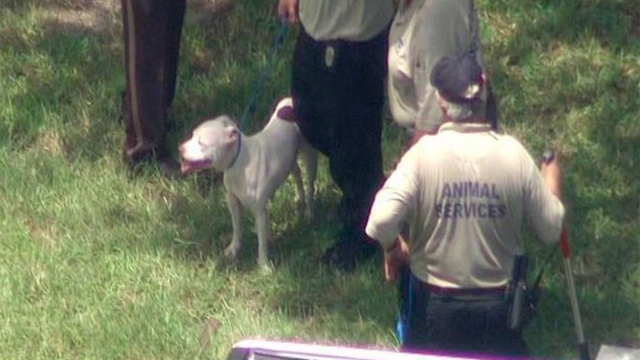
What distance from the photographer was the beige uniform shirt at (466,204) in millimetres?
6023

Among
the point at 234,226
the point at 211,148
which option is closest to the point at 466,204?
the point at 211,148

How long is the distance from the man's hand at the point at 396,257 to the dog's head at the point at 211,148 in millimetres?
1604

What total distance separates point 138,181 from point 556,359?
2646mm

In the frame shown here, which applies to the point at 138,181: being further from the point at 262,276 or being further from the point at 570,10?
the point at 570,10

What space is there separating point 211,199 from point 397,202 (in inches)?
117

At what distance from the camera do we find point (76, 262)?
8312 millimetres

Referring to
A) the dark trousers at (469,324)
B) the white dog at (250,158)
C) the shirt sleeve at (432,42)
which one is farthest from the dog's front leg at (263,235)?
the dark trousers at (469,324)

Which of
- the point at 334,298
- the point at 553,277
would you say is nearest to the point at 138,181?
the point at 334,298

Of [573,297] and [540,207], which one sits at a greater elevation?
[540,207]

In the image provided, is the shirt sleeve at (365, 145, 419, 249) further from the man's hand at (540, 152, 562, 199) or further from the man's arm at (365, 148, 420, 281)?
the man's hand at (540, 152, 562, 199)

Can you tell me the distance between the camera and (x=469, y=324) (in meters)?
6.15

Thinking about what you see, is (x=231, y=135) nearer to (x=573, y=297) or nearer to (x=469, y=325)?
(x=573, y=297)

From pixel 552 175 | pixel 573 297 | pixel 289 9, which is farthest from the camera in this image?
pixel 289 9

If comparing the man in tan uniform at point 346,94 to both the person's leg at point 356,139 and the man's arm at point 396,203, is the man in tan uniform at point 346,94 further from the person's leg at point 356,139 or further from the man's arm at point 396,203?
the man's arm at point 396,203
